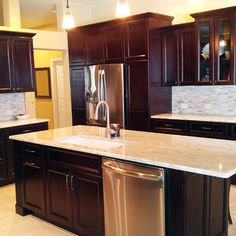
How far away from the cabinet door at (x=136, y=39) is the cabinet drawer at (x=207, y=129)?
4.42ft

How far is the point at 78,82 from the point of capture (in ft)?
20.2

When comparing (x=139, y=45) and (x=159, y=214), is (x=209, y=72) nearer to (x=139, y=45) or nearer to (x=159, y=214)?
(x=139, y=45)

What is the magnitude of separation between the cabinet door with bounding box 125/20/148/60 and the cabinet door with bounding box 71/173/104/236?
279 centimetres

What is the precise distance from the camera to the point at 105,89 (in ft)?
18.2

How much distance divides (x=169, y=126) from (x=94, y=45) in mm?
2086

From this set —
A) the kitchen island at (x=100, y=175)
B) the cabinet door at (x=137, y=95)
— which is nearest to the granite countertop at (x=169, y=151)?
the kitchen island at (x=100, y=175)

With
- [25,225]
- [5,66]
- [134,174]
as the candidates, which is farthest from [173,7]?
[25,225]

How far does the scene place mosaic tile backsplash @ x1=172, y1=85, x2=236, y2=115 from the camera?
492 cm

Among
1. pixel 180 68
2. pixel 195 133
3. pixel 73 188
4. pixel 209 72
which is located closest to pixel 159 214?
pixel 73 188

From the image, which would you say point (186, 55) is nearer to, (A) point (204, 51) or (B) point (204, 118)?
(A) point (204, 51)

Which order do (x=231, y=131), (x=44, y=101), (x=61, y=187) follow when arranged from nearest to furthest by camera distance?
(x=61, y=187), (x=231, y=131), (x=44, y=101)

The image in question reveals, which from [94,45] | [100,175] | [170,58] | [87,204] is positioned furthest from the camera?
[94,45]

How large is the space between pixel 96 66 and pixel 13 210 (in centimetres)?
292

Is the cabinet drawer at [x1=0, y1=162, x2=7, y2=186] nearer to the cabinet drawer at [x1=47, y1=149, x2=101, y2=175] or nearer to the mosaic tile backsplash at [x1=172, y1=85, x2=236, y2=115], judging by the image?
the cabinet drawer at [x1=47, y1=149, x2=101, y2=175]
